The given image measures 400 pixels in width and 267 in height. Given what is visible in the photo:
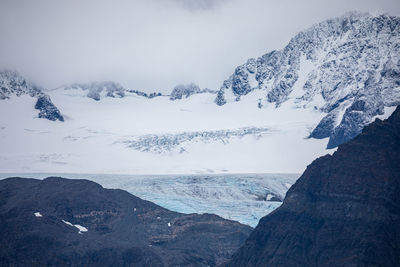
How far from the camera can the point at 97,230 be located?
14512 centimetres

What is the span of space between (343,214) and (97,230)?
5978cm

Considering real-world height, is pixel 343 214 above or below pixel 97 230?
above

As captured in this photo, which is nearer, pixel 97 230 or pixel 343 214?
pixel 343 214

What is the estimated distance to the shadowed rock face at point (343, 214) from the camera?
4021 inches

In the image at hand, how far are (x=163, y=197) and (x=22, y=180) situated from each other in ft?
144

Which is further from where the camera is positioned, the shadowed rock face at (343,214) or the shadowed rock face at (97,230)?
the shadowed rock face at (97,230)

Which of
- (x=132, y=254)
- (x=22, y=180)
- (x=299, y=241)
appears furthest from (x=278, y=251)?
(x=22, y=180)

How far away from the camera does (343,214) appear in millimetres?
110438

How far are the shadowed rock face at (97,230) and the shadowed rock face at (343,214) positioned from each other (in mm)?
20458

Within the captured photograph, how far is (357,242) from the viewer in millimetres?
102812

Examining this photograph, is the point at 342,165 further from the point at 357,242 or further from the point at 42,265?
the point at 42,265

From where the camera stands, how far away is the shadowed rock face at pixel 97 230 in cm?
12500

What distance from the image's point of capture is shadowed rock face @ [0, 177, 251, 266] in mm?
125000

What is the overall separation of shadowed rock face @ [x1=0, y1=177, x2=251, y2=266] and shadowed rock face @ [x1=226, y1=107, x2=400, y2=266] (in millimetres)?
20458
